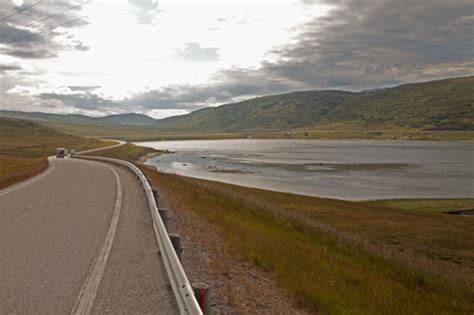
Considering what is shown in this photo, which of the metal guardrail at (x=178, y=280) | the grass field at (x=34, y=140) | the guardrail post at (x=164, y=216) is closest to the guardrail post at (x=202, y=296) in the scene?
the metal guardrail at (x=178, y=280)

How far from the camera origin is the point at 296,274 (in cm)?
1011

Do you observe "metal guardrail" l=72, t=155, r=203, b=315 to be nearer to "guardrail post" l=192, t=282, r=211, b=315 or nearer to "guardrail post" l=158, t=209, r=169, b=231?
"guardrail post" l=192, t=282, r=211, b=315

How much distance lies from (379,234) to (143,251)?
67.9 ft

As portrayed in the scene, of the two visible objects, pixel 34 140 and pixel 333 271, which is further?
pixel 34 140

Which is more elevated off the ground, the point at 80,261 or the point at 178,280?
the point at 178,280

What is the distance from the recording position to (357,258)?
601 inches

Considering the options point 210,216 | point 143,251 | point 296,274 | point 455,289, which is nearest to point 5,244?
point 143,251

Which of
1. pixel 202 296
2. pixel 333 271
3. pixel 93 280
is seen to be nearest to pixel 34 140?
pixel 333 271

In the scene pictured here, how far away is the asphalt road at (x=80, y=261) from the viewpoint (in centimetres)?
649

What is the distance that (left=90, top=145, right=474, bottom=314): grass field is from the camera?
365 inches

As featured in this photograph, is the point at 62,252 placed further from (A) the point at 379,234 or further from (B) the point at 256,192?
(B) the point at 256,192

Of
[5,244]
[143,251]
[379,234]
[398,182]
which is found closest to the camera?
[143,251]

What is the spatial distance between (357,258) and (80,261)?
10.2m

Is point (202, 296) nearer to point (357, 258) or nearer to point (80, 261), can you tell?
point (80, 261)
